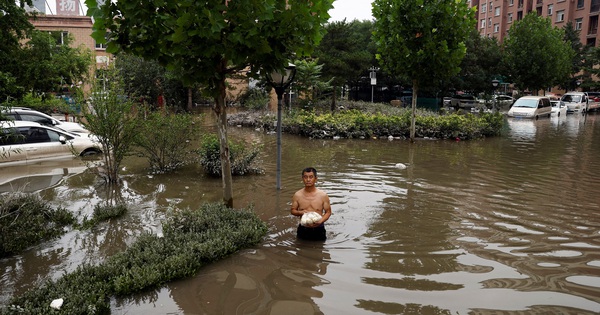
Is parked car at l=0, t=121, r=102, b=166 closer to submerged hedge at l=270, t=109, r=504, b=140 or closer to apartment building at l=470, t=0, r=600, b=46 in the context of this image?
submerged hedge at l=270, t=109, r=504, b=140

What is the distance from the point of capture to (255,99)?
25.3m

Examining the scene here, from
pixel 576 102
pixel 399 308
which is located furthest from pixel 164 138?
pixel 576 102

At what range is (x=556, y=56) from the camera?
→ 3553 cm

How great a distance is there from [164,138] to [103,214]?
3.52 meters

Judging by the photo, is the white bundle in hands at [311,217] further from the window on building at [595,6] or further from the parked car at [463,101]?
the window on building at [595,6]

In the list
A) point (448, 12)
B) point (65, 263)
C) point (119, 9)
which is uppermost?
point (448, 12)

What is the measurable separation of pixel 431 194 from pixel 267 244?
420cm

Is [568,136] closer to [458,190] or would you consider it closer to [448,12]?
[448,12]

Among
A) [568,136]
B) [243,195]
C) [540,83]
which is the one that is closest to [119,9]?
[243,195]

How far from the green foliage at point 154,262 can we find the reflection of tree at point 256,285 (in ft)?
0.59

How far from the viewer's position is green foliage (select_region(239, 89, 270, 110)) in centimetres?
2439

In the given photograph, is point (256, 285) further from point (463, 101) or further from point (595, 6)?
point (595, 6)

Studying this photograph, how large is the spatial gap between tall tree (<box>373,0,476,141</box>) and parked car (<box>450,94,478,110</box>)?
22094mm

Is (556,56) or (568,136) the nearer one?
(568,136)
